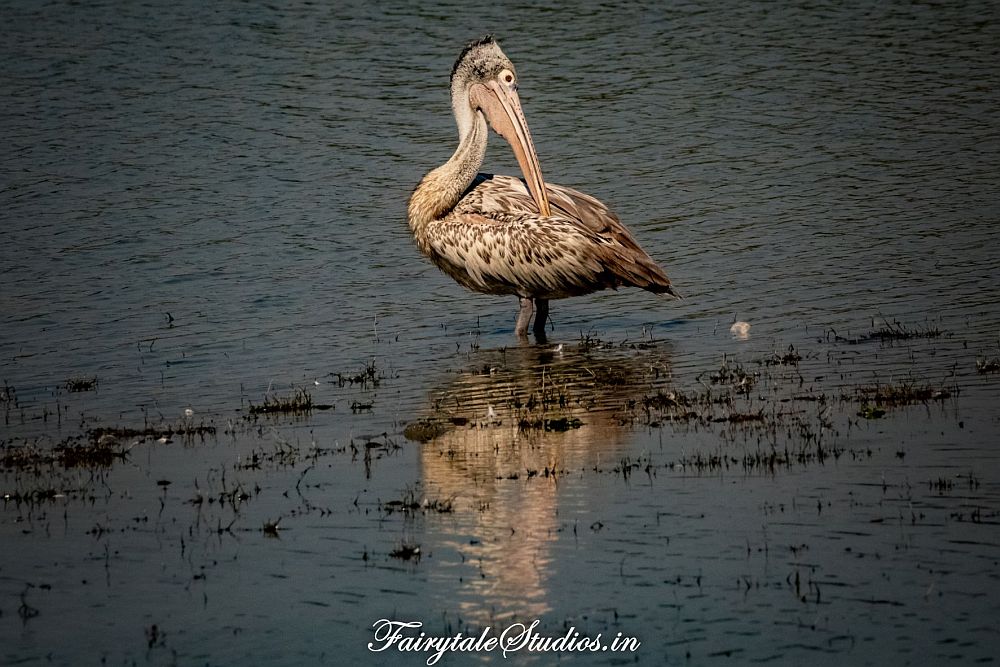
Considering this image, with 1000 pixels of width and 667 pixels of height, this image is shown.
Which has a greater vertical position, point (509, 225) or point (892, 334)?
point (509, 225)

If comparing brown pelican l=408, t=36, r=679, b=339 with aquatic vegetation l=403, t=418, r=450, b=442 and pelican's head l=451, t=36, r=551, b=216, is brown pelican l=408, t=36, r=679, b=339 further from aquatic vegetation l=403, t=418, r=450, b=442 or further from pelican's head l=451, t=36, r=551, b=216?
aquatic vegetation l=403, t=418, r=450, b=442

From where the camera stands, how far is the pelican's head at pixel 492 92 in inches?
541

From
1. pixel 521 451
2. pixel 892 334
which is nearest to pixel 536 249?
pixel 892 334

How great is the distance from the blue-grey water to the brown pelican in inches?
21.5

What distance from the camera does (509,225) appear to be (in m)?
13.2

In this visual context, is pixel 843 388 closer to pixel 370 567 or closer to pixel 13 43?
pixel 370 567

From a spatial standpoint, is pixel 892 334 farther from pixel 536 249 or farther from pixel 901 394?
pixel 536 249

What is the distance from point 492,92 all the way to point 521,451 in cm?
546

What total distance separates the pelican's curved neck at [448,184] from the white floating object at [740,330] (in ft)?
8.49

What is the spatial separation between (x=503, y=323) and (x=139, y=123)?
10.5m

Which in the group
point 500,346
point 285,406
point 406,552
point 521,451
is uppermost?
point 500,346

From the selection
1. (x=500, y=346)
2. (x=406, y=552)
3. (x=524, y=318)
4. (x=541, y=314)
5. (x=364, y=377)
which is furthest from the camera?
(x=541, y=314)

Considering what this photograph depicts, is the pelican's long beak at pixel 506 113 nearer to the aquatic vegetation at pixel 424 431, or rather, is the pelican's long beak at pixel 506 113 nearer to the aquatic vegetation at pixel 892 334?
the aquatic vegetation at pixel 892 334

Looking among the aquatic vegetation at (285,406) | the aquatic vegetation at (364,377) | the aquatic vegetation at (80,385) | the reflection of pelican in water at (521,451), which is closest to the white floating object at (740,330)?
the reflection of pelican in water at (521,451)
